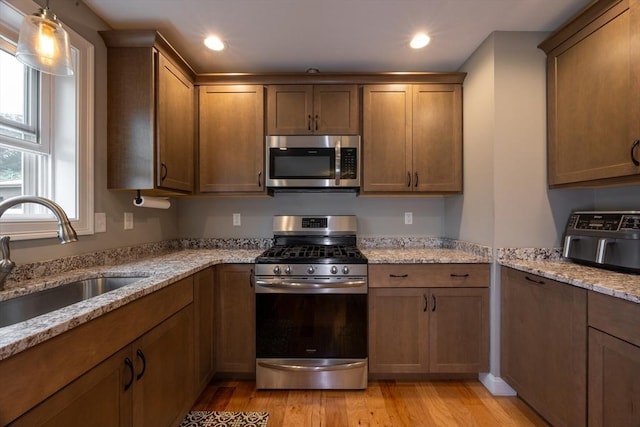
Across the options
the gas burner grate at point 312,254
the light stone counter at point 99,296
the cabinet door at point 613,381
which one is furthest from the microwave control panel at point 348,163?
the cabinet door at point 613,381

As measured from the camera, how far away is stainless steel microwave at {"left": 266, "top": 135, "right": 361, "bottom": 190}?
94.0 inches

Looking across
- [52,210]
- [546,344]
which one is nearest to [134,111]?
[52,210]

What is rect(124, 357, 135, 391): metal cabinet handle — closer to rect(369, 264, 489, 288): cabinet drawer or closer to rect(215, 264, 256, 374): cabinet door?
rect(215, 264, 256, 374): cabinet door

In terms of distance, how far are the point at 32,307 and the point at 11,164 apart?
728 millimetres

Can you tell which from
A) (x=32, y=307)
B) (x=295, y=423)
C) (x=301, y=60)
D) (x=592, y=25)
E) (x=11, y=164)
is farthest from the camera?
(x=301, y=60)

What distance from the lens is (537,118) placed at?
199cm

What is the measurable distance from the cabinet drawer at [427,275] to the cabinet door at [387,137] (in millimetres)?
668

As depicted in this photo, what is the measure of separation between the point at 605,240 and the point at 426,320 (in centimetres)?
111

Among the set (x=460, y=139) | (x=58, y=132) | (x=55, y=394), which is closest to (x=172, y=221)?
(x=58, y=132)

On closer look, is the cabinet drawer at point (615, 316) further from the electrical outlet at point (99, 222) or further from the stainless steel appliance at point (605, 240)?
the electrical outlet at point (99, 222)

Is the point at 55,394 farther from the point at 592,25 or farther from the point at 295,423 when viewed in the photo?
the point at 592,25

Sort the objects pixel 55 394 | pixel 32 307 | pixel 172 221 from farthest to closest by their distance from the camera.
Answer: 1. pixel 172 221
2. pixel 32 307
3. pixel 55 394

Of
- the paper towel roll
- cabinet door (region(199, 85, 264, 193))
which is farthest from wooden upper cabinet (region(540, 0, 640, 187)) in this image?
the paper towel roll

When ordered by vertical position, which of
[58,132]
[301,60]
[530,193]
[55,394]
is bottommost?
[55,394]
